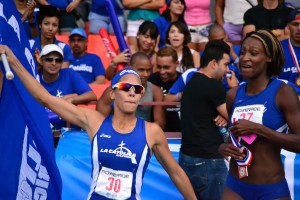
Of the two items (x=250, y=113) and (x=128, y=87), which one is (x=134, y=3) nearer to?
(x=128, y=87)

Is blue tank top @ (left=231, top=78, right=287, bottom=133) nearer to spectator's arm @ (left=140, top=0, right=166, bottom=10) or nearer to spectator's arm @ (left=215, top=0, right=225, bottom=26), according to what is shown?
spectator's arm @ (left=140, top=0, right=166, bottom=10)

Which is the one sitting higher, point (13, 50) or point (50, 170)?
point (13, 50)

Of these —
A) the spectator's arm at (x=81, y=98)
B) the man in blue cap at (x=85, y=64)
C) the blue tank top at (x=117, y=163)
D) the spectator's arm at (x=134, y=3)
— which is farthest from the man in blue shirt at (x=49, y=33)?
the blue tank top at (x=117, y=163)

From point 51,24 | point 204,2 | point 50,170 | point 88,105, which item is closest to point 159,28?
point 204,2

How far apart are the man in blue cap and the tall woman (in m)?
4.88

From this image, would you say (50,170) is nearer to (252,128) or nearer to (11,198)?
(11,198)

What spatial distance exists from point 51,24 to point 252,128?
5126 millimetres

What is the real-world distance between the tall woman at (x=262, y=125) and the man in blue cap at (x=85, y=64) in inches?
192

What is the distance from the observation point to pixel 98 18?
11.9 metres

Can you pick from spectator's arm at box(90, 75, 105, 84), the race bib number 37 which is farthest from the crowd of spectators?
the race bib number 37

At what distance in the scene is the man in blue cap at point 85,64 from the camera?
10617 mm

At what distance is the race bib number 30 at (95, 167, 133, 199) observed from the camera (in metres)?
5.90

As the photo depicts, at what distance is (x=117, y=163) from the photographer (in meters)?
5.91

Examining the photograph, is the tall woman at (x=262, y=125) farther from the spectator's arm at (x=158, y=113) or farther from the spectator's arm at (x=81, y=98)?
the spectator's arm at (x=81, y=98)
